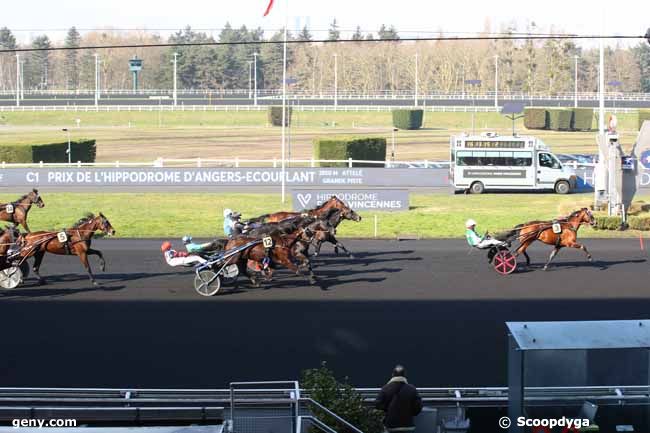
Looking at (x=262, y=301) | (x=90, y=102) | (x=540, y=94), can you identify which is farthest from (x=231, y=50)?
(x=262, y=301)

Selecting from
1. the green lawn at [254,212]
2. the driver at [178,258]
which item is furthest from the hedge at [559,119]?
the driver at [178,258]

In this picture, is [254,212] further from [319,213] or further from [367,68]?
[367,68]

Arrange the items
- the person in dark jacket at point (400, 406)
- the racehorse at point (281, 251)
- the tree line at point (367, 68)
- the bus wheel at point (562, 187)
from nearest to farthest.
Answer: the person in dark jacket at point (400, 406) → the racehorse at point (281, 251) → the bus wheel at point (562, 187) → the tree line at point (367, 68)

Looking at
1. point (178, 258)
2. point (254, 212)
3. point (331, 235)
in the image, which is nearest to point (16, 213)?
point (254, 212)

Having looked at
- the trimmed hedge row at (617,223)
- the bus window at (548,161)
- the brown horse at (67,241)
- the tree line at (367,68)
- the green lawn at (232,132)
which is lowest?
the trimmed hedge row at (617,223)

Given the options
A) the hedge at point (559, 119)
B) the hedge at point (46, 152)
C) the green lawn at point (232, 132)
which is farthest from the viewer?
the hedge at point (559, 119)

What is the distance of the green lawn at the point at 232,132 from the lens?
59.7 meters

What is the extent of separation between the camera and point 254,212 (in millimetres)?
31281

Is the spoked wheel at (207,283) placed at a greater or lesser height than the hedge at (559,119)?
lesser

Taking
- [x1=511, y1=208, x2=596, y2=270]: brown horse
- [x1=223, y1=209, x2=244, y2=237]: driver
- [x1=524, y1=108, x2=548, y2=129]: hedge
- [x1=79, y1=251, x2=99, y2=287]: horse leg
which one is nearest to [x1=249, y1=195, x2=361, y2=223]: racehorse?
[x1=223, y1=209, x2=244, y2=237]: driver

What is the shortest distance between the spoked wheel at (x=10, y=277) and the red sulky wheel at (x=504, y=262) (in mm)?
9791

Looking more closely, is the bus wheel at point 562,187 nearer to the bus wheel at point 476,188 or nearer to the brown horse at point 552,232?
the bus wheel at point 476,188

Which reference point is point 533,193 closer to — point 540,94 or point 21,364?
point 21,364

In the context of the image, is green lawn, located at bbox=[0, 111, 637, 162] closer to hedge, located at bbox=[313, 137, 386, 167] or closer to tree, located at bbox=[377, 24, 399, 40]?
hedge, located at bbox=[313, 137, 386, 167]
